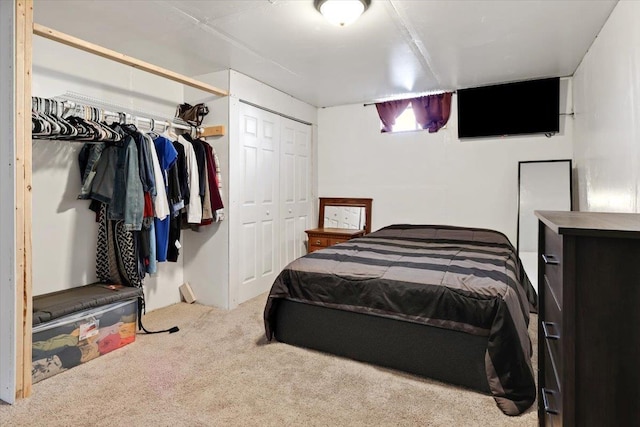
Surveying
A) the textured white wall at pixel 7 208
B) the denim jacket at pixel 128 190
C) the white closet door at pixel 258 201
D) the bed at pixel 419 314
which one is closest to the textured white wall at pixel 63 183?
the denim jacket at pixel 128 190

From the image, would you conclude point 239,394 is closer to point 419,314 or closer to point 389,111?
point 419,314

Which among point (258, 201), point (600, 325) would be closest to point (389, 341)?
point (600, 325)

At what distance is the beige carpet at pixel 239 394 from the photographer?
174cm

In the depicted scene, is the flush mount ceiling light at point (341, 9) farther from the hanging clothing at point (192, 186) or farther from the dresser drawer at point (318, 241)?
the dresser drawer at point (318, 241)

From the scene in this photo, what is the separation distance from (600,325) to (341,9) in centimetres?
205

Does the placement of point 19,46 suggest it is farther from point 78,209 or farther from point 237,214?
point 237,214

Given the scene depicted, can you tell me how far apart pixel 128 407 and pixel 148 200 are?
1407mm

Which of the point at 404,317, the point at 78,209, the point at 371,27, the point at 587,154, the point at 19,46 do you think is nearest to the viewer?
the point at 19,46

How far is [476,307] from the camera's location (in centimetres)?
195

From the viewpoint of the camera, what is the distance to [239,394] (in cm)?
197

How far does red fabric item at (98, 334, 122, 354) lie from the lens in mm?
2406

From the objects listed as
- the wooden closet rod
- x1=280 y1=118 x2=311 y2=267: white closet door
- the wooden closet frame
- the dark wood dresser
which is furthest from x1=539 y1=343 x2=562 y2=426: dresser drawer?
x1=280 y1=118 x2=311 y2=267: white closet door

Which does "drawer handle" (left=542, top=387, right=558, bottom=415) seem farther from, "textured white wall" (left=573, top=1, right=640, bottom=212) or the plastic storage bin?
the plastic storage bin

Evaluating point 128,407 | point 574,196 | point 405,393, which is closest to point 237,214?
point 128,407
